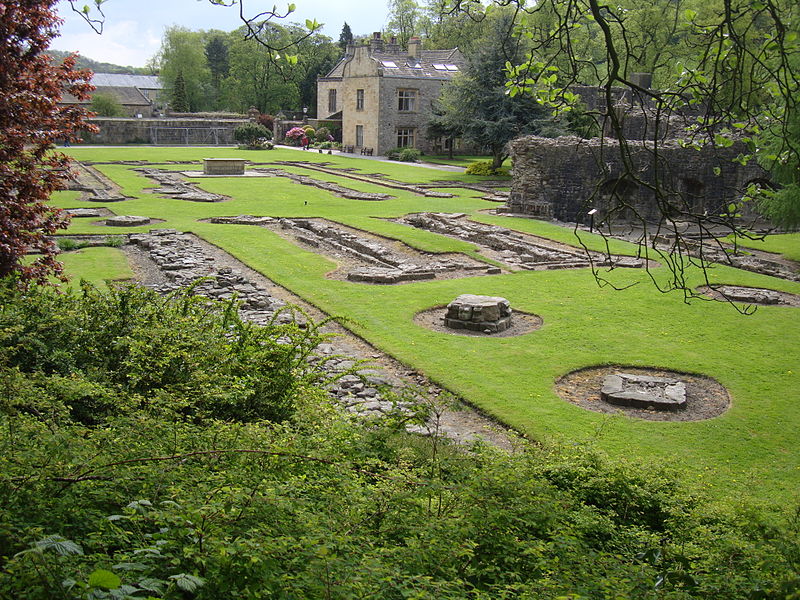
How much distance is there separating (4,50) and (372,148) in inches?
1870

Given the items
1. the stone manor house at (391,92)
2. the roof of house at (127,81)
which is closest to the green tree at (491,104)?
the stone manor house at (391,92)

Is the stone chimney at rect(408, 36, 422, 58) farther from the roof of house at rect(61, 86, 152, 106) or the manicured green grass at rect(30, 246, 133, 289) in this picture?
the manicured green grass at rect(30, 246, 133, 289)

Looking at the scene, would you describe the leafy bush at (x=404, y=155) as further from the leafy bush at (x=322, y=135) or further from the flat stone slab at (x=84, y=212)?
the flat stone slab at (x=84, y=212)

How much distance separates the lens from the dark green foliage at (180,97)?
81.4 meters

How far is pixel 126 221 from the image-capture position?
24188mm

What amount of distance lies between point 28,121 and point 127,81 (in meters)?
100

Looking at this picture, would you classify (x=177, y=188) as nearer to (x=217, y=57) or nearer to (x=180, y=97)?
(x=180, y=97)

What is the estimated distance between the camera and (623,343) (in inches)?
515

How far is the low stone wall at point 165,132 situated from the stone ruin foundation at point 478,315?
54354 millimetres

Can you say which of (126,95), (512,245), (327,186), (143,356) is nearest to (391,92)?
(327,186)

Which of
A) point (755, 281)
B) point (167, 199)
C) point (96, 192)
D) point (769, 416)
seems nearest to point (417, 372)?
point (769, 416)

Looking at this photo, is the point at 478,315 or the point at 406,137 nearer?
the point at 478,315

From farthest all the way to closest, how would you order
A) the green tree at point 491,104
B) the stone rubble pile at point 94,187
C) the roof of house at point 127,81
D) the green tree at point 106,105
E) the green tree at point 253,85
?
the roof of house at point 127,81
the green tree at point 253,85
the green tree at point 106,105
the green tree at point 491,104
the stone rubble pile at point 94,187

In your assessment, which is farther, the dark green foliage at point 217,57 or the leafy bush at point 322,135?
the dark green foliage at point 217,57
